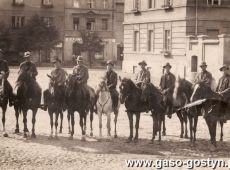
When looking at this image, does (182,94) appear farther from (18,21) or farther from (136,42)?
(18,21)

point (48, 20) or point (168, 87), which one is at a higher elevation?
point (48, 20)

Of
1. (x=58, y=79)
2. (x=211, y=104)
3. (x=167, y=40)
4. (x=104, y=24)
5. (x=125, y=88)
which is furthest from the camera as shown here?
(x=104, y=24)

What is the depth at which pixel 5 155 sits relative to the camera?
12.5 meters

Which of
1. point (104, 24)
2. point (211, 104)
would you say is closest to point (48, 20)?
point (104, 24)

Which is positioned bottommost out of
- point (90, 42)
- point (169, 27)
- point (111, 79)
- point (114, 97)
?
point (114, 97)

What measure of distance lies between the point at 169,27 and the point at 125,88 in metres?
23.0

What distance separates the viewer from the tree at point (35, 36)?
2355 inches

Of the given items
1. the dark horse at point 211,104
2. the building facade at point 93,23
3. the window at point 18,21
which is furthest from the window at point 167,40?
the window at point 18,21

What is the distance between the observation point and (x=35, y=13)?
63.3 m

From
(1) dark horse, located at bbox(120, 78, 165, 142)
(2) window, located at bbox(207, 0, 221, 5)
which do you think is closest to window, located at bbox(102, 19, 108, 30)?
(2) window, located at bbox(207, 0, 221, 5)

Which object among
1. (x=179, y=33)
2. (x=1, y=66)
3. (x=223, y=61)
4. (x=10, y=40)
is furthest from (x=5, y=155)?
(x=10, y=40)

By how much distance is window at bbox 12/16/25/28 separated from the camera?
207ft

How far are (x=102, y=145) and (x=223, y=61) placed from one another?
1585 centimetres

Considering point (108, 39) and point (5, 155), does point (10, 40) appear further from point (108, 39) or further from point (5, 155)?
point (5, 155)
